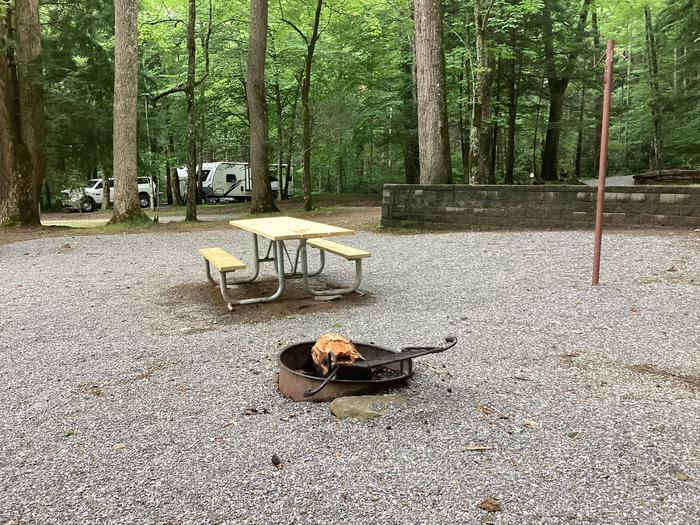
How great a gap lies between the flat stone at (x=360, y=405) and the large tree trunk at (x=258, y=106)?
1375 centimetres

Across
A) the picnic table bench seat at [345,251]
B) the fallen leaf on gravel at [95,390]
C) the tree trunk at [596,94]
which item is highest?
the tree trunk at [596,94]

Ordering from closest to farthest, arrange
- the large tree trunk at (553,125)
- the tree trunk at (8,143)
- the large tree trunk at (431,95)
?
1. the large tree trunk at (431,95)
2. the tree trunk at (8,143)
3. the large tree trunk at (553,125)

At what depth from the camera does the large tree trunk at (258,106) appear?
15.5 metres

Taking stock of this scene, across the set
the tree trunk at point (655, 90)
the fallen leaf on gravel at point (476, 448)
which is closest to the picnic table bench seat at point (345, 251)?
the fallen leaf on gravel at point (476, 448)

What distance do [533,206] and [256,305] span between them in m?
6.33

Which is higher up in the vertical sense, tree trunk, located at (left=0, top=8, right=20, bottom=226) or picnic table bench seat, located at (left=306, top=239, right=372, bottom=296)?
tree trunk, located at (left=0, top=8, right=20, bottom=226)

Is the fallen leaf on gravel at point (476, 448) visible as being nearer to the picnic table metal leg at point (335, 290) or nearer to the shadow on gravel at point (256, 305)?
the shadow on gravel at point (256, 305)

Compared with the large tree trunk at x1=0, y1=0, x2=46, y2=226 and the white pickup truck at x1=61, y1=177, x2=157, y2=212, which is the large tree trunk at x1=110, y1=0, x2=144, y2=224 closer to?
the large tree trunk at x1=0, y1=0, x2=46, y2=226

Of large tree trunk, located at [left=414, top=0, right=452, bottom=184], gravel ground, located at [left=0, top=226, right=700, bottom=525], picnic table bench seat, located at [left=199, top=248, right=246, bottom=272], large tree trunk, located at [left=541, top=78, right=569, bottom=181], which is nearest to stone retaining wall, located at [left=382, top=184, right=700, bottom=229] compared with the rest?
large tree trunk, located at [left=414, top=0, right=452, bottom=184]

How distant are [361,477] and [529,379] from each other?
5.01 feet

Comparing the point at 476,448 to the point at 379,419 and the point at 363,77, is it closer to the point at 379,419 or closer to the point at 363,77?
the point at 379,419

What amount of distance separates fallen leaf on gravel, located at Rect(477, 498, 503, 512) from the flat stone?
0.86 meters

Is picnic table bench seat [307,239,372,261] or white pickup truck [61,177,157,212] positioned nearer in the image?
picnic table bench seat [307,239,372,261]

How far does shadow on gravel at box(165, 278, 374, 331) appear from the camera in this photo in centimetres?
520
